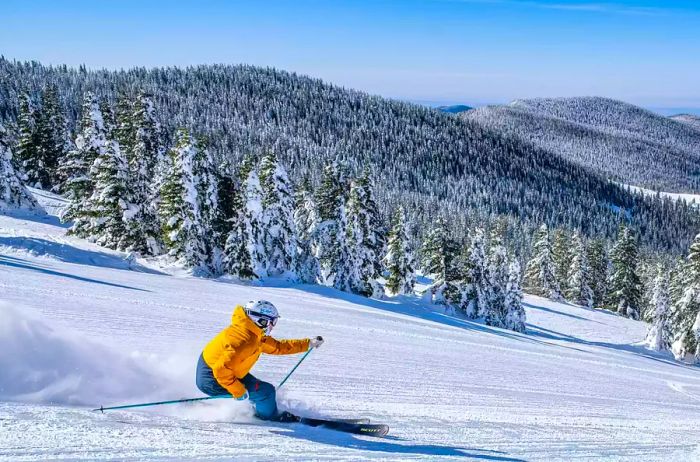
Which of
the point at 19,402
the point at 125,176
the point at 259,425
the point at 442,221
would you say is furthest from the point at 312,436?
the point at 442,221

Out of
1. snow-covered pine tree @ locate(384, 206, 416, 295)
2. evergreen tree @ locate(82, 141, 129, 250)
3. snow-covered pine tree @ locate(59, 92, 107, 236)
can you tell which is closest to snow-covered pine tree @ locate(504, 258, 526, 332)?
snow-covered pine tree @ locate(384, 206, 416, 295)

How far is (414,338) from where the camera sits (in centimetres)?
1460

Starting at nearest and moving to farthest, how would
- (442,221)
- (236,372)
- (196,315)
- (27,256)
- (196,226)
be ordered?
(236,372), (196,315), (27,256), (196,226), (442,221)

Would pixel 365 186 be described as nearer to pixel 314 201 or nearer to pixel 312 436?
pixel 314 201

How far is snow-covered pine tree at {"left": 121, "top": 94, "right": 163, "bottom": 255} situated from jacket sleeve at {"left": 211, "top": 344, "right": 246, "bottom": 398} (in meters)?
25.7

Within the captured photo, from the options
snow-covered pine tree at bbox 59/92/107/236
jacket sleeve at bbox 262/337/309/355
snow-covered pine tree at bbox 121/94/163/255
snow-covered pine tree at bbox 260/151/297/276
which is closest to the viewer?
jacket sleeve at bbox 262/337/309/355

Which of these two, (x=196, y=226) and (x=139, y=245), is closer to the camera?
(x=196, y=226)

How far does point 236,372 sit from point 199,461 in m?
1.28

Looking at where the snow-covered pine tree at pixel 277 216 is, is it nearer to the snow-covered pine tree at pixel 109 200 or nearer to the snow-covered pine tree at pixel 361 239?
the snow-covered pine tree at pixel 361 239

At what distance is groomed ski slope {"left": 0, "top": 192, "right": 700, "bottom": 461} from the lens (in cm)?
534

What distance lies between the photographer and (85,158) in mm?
33594

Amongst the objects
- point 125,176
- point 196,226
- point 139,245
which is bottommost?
point 139,245

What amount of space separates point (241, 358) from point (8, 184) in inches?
1243

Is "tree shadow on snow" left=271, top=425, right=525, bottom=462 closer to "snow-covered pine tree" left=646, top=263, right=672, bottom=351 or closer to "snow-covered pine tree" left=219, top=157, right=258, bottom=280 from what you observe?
"snow-covered pine tree" left=219, top=157, right=258, bottom=280
